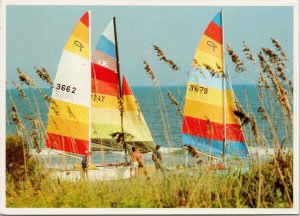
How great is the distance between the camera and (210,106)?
831 centimetres

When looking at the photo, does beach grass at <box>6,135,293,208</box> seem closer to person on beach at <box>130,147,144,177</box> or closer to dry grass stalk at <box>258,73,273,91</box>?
person on beach at <box>130,147,144,177</box>

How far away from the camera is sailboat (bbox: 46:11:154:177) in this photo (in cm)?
802

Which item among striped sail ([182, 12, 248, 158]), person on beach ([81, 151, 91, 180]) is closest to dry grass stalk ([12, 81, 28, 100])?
person on beach ([81, 151, 91, 180])

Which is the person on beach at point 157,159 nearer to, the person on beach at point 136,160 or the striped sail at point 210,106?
the person on beach at point 136,160

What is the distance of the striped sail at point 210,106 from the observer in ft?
25.1

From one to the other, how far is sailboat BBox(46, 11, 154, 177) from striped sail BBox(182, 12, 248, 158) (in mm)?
655

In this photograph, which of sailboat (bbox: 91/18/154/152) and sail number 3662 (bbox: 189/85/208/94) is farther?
sail number 3662 (bbox: 189/85/208/94)

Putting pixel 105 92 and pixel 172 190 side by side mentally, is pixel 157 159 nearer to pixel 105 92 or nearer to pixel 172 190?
pixel 172 190

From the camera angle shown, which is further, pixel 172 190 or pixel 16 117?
pixel 16 117

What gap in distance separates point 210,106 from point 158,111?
908 mm

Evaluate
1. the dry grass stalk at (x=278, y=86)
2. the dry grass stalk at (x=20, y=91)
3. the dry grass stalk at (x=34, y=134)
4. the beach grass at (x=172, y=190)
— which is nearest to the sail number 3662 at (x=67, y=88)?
the dry grass stalk at (x=34, y=134)

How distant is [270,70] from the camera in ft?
21.7

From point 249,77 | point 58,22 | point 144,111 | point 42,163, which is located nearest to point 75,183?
point 42,163

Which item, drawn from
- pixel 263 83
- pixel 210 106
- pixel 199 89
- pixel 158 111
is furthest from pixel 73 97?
pixel 263 83
